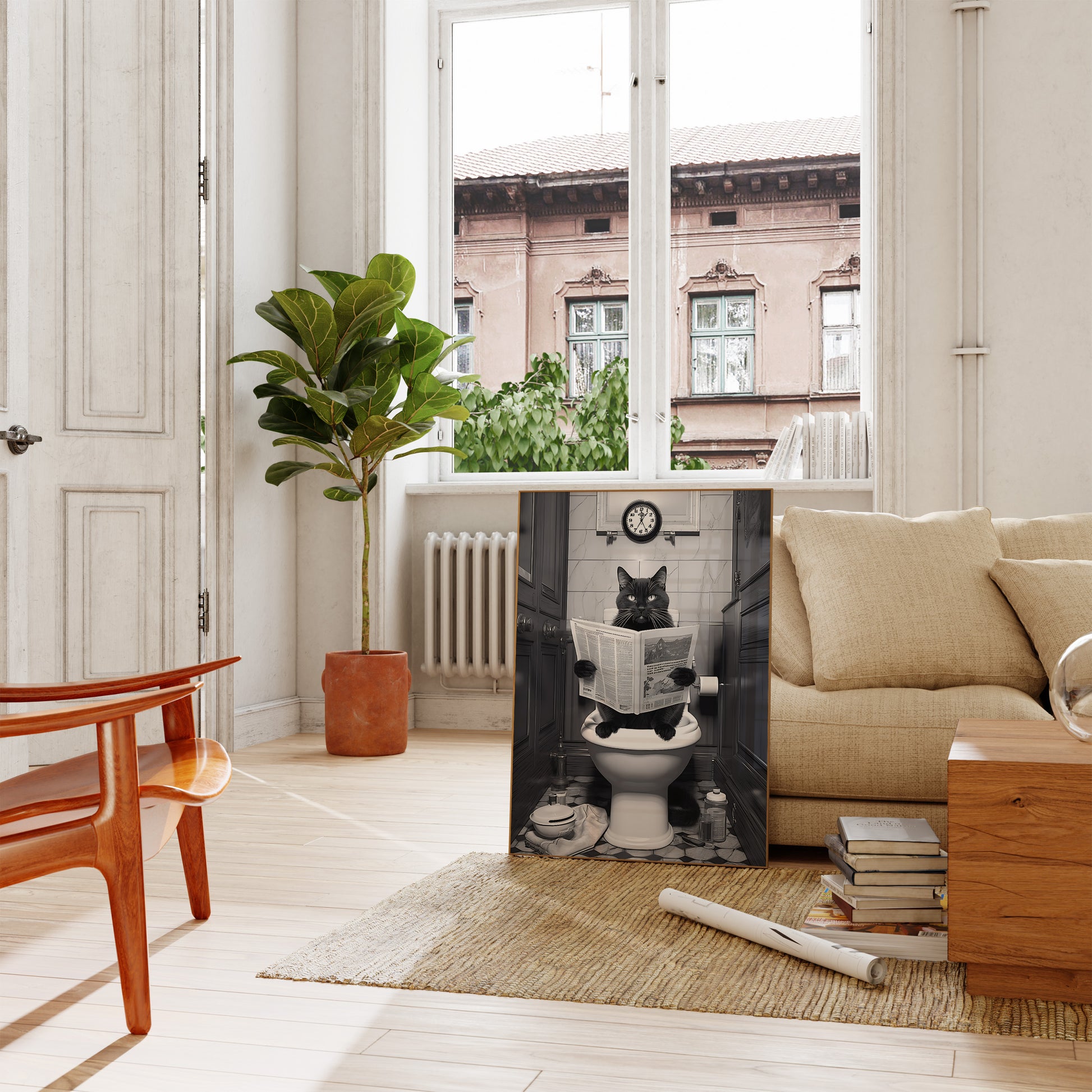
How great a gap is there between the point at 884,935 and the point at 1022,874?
0.36m

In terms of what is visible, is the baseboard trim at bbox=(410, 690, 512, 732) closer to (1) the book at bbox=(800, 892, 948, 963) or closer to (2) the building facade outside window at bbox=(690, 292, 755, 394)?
(2) the building facade outside window at bbox=(690, 292, 755, 394)

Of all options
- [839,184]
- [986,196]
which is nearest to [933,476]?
[986,196]

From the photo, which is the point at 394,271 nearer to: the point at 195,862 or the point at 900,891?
the point at 195,862

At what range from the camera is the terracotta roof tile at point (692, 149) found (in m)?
4.74

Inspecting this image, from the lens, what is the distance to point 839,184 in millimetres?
4695

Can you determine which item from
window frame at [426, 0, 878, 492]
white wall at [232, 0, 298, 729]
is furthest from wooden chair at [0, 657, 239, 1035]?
window frame at [426, 0, 878, 492]

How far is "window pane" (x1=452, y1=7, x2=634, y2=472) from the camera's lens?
16.2 ft

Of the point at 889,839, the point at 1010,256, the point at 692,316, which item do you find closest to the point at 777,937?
the point at 889,839

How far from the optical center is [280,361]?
4020mm

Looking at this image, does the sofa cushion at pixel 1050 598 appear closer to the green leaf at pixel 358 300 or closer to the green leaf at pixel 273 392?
the green leaf at pixel 358 300

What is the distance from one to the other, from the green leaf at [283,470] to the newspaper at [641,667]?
1984 millimetres

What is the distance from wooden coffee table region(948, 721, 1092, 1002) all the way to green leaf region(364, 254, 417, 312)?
2900mm

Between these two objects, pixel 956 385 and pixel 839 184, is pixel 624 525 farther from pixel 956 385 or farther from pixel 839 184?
pixel 839 184

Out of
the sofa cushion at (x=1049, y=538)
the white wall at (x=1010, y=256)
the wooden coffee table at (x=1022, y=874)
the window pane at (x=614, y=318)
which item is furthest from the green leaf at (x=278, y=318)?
the wooden coffee table at (x=1022, y=874)
